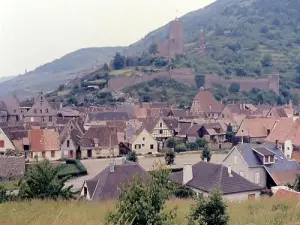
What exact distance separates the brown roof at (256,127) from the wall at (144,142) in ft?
33.3

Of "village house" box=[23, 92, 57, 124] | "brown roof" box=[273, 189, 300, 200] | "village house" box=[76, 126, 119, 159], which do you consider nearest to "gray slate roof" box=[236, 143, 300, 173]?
"brown roof" box=[273, 189, 300, 200]

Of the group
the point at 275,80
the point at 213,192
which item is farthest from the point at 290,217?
the point at 275,80

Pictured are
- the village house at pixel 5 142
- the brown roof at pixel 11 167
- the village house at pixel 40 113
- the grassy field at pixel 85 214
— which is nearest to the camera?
the grassy field at pixel 85 214

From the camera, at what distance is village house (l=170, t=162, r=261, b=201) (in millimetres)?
21406

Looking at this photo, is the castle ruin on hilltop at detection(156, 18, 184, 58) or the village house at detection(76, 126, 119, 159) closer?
the village house at detection(76, 126, 119, 159)

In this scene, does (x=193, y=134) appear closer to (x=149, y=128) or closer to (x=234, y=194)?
(x=149, y=128)

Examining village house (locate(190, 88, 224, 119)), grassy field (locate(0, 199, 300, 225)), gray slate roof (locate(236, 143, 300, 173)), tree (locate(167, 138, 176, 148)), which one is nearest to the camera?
grassy field (locate(0, 199, 300, 225))

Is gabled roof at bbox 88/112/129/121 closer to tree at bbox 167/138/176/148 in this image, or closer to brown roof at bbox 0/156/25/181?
tree at bbox 167/138/176/148

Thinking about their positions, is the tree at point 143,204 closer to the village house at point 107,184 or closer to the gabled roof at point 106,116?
the village house at point 107,184

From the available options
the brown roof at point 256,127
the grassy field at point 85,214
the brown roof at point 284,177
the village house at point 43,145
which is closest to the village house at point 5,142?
the village house at point 43,145

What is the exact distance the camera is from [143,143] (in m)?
44.6

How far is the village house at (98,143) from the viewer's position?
1631 inches

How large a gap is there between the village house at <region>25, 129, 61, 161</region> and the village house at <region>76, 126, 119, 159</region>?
288 cm

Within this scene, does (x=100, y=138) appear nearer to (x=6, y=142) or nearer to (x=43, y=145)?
(x=43, y=145)
